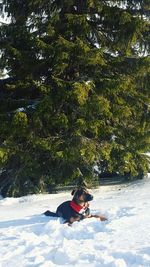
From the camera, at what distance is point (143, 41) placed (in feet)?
40.8

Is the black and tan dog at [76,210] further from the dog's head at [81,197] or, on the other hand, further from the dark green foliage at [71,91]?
the dark green foliage at [71,91]

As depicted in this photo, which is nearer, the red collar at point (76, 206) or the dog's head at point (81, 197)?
the red collar at point (76, 206)

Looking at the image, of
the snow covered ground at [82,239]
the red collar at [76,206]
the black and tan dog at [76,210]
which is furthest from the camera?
the red collar at [76,206]

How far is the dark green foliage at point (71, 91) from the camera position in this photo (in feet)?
37.1

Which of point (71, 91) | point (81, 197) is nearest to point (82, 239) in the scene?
point (81, 197)

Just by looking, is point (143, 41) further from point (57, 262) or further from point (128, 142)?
point (57, 262)

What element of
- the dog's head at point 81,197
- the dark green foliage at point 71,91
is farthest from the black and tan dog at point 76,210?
the dark green foliage at point 71,91

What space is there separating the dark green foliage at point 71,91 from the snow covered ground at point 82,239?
2.14m

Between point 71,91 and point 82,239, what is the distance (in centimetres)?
522

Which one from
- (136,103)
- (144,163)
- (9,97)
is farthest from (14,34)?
(144,163)

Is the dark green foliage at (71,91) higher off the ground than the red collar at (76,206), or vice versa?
the dark green foliage at (71,91)

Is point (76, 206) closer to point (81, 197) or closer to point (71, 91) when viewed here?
point (81, 197)

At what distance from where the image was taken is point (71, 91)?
36.2 ft

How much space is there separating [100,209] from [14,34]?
5.59 m
